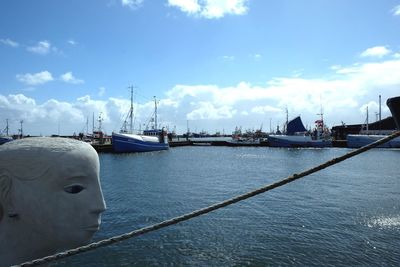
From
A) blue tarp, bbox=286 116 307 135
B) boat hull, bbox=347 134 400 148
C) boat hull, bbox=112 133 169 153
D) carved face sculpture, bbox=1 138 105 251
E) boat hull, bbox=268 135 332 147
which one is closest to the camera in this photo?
carved face sculpture, bbox=1 138 105 251

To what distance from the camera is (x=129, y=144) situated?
60.7 meters

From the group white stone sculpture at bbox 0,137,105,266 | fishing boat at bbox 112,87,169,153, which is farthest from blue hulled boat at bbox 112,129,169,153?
white stone sculpture at bbox 0,137,105,266

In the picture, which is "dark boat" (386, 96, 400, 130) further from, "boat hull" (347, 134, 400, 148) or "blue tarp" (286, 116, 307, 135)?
"blue tarp" (286, 116, 307, 135)

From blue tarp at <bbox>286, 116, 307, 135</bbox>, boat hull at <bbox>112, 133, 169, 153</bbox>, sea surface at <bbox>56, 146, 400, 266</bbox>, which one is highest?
blue tarp at <bbox>286, 116, 307, 135</bbox>

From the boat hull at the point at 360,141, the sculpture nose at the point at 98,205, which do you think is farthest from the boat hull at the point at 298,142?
the sculpture nose at the point at 98,205

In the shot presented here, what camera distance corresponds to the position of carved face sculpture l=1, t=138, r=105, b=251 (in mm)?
2641

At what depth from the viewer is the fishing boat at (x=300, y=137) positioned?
256 feet

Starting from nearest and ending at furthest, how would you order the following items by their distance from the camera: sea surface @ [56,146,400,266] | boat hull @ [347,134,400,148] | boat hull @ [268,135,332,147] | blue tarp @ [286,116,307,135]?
sea surface @ [56,146,400,266], boat hull @ [347,134,400,148], boat hull @ [268,135,332,147], blue tarp @ [286,116,307,135]

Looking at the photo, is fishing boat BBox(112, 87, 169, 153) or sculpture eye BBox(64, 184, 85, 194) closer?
sculpture eye BBox(64, 184, 85, 194)

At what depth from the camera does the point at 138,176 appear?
29.3 m

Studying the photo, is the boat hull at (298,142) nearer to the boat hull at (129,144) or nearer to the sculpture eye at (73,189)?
the boat hull at (129,144)

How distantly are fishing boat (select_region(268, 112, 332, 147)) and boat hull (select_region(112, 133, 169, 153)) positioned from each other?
31820 mm

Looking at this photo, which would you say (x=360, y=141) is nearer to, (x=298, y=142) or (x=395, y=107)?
(x=298, y=142)

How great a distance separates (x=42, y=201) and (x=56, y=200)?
0.10 m
